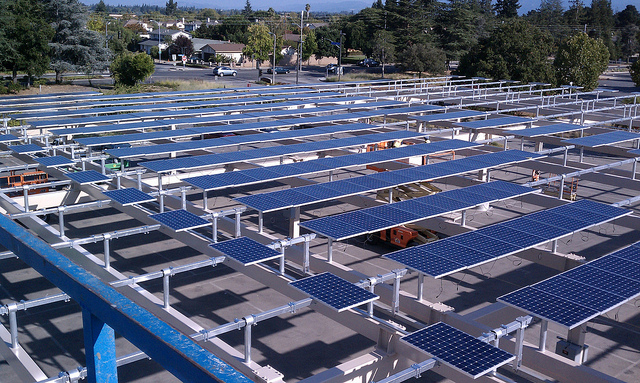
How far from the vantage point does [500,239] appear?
14.4 meters

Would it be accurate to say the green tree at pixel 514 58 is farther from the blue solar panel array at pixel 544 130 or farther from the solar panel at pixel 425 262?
the solar panel at pixel 425 262

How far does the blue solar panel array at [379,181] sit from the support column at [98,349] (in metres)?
12.1

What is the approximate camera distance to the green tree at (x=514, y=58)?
59656 mm

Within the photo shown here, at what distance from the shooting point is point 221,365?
108 inches

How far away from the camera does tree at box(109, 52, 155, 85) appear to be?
206 ft

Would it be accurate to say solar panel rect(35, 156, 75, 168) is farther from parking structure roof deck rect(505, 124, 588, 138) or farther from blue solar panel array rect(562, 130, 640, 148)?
blue solar panel array rect(562, 130, 640, 148)

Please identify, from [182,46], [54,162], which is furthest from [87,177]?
[182,46]

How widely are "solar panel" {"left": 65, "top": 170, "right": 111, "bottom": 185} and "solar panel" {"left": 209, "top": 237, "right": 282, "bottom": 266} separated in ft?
23.8

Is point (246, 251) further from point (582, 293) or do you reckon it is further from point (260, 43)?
point (260, 43)

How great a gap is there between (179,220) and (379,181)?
7354mm

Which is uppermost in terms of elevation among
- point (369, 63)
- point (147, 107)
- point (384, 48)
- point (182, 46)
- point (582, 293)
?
point (182, 46)

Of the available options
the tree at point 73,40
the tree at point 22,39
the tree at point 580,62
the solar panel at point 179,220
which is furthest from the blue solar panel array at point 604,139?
the tree at point 73,40

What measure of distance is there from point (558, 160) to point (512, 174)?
9.37 metres

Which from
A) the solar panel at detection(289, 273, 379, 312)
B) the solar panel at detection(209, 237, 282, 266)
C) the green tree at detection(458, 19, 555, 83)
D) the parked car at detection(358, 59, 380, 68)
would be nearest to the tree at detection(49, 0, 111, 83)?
the green tree at detection(458, 19, 555, 83)
